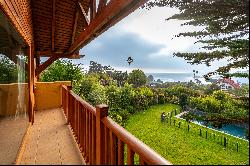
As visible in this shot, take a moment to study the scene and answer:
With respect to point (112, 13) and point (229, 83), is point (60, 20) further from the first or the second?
point (229, 83)

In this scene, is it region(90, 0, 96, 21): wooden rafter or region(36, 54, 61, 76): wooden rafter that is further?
region(36, 54, 61, 76): wooden rafter

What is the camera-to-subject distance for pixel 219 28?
1.94 m

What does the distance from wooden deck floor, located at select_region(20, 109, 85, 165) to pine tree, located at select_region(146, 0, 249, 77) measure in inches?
83.5

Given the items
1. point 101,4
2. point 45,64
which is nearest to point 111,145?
point 101,4

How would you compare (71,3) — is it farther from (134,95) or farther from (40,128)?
(134,95)

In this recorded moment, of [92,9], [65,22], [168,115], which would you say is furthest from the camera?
[168,115]

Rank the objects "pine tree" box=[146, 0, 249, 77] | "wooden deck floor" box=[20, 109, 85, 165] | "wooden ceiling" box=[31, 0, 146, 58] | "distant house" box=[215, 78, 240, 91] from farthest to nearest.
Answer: "wooden ceiling" box=[31, 0, 146, 58] < "wooden deck floor" box=[20, 109, 85, 165] < "distant house" box=[215, 78, 240, 91] < "pine tree" box=[146, 0, 249, 77]

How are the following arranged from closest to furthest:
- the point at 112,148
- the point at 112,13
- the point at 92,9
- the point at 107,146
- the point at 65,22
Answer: the point at 112,148
the point at 107,146
the point at 112,13
the point at 92,9
the point at 65,22

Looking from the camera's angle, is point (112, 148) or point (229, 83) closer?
point (112, 148)

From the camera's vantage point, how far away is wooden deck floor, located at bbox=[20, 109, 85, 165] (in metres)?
3.45

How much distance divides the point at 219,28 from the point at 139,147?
3.43ft

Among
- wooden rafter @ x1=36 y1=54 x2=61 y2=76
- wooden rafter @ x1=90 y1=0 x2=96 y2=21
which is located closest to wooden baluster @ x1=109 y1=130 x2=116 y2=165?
wooden rafter @ x1=90 y1=0 x2=96 y2=21

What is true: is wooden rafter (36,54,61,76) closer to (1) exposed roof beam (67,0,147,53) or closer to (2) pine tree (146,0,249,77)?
(1) exposed roof beam (67,0,147,53)

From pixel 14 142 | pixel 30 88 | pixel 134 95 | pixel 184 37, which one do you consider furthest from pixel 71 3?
pixel 134 95
